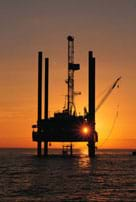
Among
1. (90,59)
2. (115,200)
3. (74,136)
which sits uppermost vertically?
(90,59)

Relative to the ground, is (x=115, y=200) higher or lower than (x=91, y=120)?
lower

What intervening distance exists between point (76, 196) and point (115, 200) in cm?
540

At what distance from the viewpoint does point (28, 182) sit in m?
89.9

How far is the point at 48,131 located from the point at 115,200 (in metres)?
113

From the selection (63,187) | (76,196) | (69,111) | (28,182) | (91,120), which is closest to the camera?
(76,196)

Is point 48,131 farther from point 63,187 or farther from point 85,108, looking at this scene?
point 63,187

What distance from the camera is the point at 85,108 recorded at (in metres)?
189

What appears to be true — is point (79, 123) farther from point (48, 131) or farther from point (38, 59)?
point (38, 59)

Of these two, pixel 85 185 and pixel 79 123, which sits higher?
pixel 79 123

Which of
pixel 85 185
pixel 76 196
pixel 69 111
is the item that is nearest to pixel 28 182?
pixel 85 185

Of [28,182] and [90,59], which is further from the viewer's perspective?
[90,59]

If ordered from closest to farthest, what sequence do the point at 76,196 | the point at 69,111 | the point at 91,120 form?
1. the point at 76,196
2. the point at 91,120
3. the point at 69,111

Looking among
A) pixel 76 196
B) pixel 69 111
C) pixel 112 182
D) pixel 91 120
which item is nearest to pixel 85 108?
pixel 69 111

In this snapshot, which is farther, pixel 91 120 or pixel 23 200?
pixel 91 120
